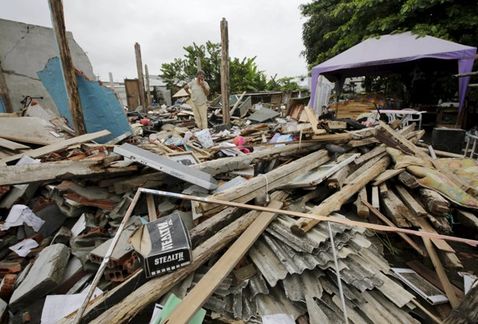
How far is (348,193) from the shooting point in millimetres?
2477

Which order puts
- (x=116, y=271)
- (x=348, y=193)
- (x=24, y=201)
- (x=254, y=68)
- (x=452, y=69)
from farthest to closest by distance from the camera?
(x=254, y=68) < (x=452, y=69) < (x=24, y=201) < (x=348, y=193) < (x=116, y=271)

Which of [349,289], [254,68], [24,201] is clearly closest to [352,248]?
[349,289]

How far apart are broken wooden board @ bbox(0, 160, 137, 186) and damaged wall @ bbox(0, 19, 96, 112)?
7168 millimetres

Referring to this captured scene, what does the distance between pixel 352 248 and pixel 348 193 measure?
0.73m

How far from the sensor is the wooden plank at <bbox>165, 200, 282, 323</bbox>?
4.28 feet

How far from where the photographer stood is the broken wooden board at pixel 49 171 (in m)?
2.08

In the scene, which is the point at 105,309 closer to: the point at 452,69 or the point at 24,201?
the point at 24,201

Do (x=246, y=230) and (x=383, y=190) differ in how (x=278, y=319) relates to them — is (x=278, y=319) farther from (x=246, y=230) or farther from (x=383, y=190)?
(x=383, y=190)

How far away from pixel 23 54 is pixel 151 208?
8271 mm

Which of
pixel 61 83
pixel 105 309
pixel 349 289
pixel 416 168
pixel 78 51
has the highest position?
pixel 78 51

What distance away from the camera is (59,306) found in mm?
1682

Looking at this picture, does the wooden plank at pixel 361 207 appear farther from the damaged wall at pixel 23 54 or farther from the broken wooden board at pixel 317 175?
the damaged wall at pixel 23 54

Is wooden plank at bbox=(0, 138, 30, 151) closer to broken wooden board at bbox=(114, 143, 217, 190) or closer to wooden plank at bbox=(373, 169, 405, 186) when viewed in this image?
broken wooden board at bbox=(114, 143, 217, 190)

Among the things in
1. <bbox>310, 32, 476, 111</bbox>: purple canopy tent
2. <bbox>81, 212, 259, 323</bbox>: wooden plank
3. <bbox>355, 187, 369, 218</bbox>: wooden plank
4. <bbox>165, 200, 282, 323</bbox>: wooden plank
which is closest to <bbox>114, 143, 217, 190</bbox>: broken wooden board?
<bbox>81, 212, 259, 323</bbox>: wooden plank
